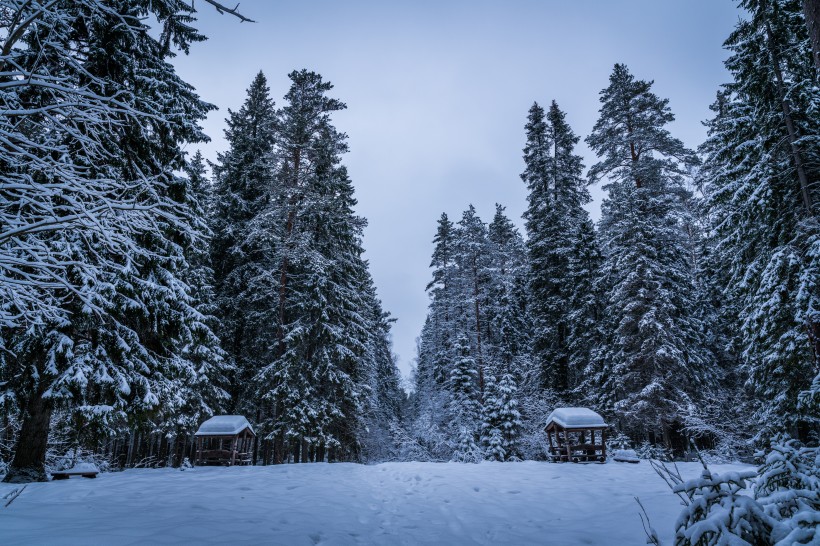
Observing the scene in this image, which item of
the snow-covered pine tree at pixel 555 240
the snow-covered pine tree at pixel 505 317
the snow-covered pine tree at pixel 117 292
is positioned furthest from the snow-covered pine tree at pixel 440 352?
the snow-covered pine tree at pixel 117 292

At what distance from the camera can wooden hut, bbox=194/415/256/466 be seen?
14.5 metres

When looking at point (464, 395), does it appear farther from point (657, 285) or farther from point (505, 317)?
point (657, 285)

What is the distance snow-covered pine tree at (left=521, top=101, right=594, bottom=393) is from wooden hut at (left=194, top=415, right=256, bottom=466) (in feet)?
53.6

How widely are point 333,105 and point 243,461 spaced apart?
55.3 feet

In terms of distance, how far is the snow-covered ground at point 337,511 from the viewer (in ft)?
15.0

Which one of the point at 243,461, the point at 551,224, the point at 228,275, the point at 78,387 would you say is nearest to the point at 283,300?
the point at 228,275

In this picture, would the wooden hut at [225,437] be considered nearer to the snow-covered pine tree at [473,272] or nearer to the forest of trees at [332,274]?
the forest of trees at [332,274]

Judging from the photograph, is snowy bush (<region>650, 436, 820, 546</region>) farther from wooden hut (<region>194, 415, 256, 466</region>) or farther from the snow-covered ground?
wooden hut (<region>194, 415, 256, 466</region>)

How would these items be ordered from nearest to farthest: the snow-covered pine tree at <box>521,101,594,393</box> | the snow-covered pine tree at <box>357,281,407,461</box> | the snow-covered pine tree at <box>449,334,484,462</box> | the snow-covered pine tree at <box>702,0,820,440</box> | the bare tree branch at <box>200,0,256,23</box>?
the bare tree branch at <box>200,0,256,23</box>, the snow-covered pine tree at <box>702,0,820,440</box>, the snow-covered pine tree at <box>449,334,484,462</box>, the snow-covered pine tree at <box>521,101,594,393</box>, the snow-covered pine tree at <box>357,281,407,461</box>

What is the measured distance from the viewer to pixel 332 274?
2066cm

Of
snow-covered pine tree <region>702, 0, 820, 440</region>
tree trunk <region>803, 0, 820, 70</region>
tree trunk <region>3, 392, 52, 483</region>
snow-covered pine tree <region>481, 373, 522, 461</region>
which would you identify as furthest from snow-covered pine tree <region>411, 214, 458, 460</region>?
tree trunk <region>803, 0, 820, 70</region>

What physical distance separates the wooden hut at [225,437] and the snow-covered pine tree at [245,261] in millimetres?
2523

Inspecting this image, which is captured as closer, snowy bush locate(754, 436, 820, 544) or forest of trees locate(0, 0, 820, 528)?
snowy bush locate(754, 436, 820, 544)

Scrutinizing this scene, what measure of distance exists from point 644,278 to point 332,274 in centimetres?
1500
